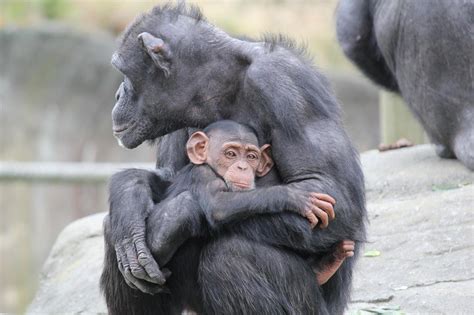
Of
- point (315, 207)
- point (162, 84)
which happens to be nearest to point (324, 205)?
point (315, 207)

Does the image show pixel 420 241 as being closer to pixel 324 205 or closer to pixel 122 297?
pixel 324 205

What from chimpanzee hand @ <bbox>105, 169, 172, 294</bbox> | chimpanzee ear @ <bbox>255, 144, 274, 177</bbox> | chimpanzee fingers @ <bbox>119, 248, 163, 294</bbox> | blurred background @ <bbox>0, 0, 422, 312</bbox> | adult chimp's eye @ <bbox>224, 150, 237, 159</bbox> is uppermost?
adult chimp's eye @ <bbox>224, 150, 237, 159</bbox>

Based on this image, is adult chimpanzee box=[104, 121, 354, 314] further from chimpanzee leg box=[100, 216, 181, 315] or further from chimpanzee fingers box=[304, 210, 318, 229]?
chimpanzee leg box=[100, 216, 181, 315]

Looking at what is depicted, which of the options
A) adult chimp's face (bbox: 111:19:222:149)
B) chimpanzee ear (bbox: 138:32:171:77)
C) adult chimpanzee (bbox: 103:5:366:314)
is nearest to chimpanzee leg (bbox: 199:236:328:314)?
adult chimpanzee (bbox: 103:5:366:314)

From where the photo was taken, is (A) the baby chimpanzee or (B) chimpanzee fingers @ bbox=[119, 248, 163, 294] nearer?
(A) the baby chimpanzee

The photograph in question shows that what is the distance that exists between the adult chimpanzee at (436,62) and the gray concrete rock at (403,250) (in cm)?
24

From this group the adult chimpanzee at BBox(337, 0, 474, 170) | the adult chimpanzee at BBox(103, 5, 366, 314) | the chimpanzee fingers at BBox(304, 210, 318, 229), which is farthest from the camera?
the adult chimpanzee at BBox(337, 0, 474, 170)

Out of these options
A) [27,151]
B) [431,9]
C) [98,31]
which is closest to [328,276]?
[431,9]

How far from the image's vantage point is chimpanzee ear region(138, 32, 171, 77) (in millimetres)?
4672

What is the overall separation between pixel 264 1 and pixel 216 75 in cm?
1209

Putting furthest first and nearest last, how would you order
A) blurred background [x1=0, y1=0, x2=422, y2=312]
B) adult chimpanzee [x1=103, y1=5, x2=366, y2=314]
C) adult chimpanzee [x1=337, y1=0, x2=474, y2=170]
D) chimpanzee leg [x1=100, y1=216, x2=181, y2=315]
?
blurred background [x1=0, y1=0, x2=422, y2=312]
adult chimpanzee [x1=337, y1=0, x2=474, y2=170]
chimpanzee leg [x1=100, y1=216, x2=181, y2=315]
adult chimpanzee [x1=103, y1=5, x2=366, y2=314]

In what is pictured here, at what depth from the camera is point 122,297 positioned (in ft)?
15.4

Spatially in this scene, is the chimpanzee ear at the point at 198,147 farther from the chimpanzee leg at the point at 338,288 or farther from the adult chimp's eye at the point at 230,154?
the chimpanzee leg at the point at 338,288

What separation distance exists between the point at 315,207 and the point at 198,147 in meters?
0.63
